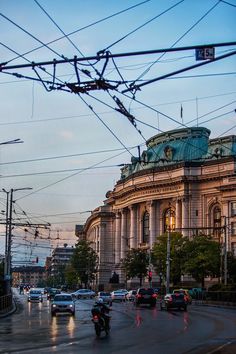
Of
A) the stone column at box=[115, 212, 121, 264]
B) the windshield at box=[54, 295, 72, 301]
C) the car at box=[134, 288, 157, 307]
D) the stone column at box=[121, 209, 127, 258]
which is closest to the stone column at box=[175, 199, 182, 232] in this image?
the stone column at box=[121, 209, 127, 258]

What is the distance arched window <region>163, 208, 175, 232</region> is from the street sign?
352 feet

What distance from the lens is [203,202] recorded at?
116750 millimetres

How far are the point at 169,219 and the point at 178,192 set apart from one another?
21.6ft

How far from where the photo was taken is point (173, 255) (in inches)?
3735

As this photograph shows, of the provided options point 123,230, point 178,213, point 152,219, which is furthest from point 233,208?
point 123,230

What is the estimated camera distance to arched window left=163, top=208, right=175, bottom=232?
122m

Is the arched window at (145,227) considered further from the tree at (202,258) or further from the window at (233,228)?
the tree at (202,258)

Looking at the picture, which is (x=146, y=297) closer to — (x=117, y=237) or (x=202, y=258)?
(x=202, y=258)

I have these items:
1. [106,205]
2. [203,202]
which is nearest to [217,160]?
[203,202]

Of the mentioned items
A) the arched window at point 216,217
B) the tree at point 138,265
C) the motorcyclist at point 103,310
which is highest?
the arched window at point 216,217

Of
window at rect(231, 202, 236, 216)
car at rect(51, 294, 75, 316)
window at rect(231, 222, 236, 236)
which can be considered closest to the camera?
car at rect(51, 294, 75, 316)

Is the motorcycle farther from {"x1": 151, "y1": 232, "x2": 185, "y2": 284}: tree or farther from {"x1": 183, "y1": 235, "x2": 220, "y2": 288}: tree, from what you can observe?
{"x1": 151, "y1": 232, "x2": 185, "y2": 284}: tree

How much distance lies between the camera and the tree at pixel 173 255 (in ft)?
307

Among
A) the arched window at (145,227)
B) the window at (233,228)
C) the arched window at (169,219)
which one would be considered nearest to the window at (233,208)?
the window at (233,228)
